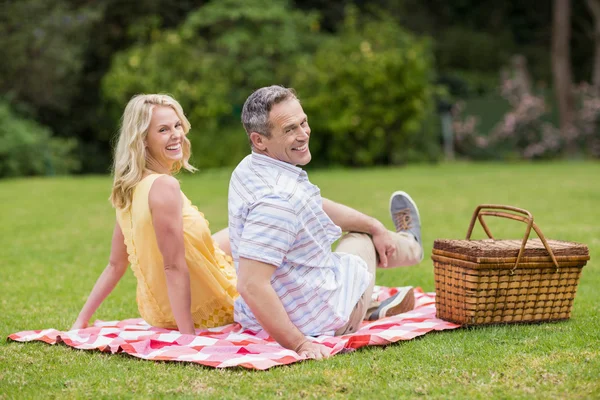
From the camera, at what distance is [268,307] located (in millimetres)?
3748

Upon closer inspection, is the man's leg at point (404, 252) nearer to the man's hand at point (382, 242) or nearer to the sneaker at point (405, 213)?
the man's hand at point (382, 242)

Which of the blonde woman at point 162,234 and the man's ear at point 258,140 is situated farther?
the blonde woman at point 162,234

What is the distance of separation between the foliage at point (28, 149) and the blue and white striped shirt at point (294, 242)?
1264 cm

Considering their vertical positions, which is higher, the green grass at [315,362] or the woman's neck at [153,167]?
the woman's neck at [153,167]

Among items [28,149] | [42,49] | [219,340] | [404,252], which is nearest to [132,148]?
[219,340]

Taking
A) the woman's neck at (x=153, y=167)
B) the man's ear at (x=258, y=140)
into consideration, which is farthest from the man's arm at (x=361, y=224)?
the woman's neck at (x=153, y=167)

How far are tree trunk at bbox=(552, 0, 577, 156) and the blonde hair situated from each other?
A: 17.8 meters

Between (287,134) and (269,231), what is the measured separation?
19.0 inches

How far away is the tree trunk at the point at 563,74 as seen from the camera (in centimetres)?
2055

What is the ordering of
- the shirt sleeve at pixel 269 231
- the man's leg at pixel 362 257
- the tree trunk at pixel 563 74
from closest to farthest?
the shirt sleeve at pixel 269 231 < the man's leg at pixel 362 257 < the tree trunk at pixel 563 74

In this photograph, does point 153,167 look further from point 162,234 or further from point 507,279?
point 507,279

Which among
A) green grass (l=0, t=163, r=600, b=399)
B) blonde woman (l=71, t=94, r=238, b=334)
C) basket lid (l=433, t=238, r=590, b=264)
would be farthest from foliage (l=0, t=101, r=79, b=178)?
basket lid (l=433, t=238, r=590, b=264)

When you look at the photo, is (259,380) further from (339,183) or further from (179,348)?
(339,183)

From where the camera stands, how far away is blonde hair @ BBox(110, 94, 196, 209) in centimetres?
421
